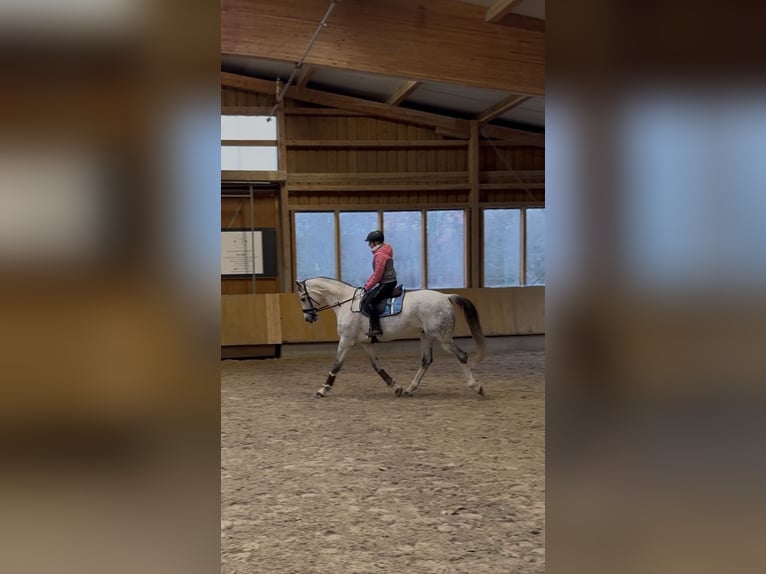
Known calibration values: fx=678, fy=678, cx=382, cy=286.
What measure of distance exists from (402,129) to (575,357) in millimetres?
10857

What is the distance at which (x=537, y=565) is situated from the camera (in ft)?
9.98

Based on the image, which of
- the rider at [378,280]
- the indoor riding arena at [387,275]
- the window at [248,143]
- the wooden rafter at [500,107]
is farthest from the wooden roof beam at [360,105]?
the rider at [378,280]

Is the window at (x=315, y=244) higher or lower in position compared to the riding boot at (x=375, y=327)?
higher

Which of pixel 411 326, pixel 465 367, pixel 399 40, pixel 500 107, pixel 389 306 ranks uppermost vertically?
pixel 500 107

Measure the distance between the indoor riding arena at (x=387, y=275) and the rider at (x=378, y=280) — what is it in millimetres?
162

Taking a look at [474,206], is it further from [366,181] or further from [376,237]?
[376,237]

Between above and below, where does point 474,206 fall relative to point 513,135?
below

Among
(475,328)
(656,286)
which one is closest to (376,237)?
(475,328)

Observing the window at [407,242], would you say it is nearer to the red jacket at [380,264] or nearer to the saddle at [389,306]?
the saddle at [389,306]

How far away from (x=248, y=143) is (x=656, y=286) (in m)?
10.7

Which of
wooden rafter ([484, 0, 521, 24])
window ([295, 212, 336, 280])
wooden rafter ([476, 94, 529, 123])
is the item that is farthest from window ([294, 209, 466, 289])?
wooden rafter ([484, 0, 521, 24])

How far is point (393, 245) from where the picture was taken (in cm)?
1174

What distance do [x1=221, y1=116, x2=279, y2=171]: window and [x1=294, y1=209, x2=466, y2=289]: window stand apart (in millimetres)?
1066

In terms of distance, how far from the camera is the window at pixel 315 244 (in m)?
11.6
